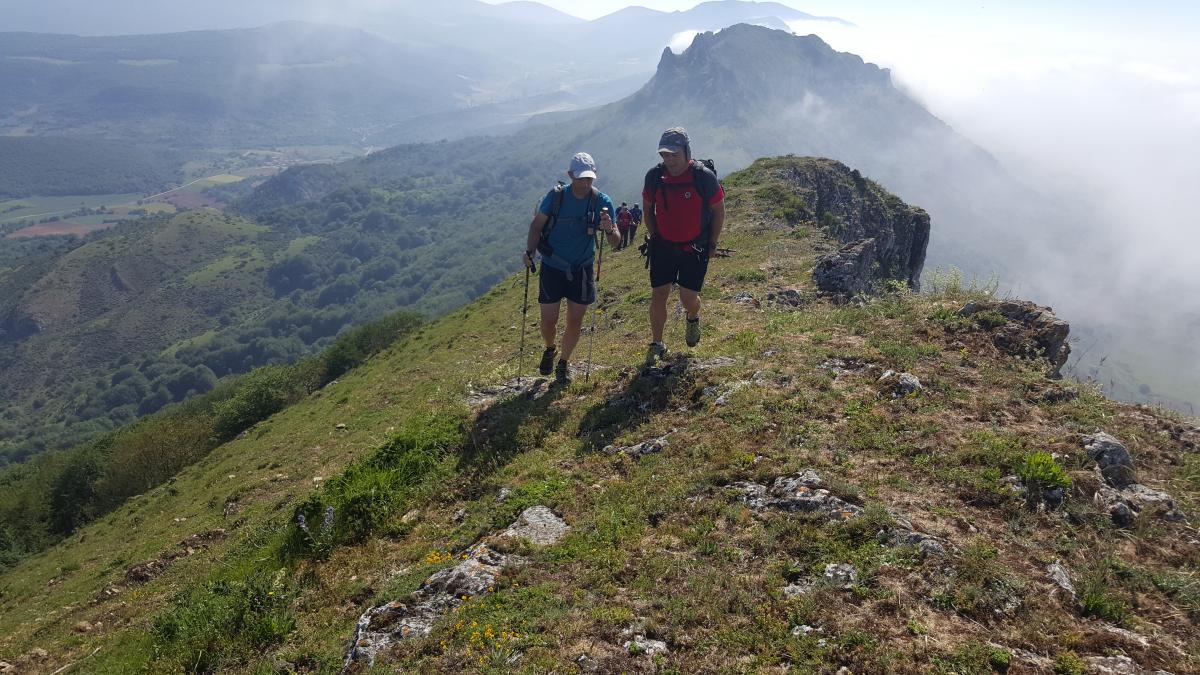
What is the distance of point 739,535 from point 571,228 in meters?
5.60

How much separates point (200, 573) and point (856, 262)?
1917 cm

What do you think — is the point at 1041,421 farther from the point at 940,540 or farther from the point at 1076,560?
the point at 940,540

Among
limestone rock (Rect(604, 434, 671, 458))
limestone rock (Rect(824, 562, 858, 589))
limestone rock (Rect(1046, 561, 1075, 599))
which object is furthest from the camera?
limestone rock (Rect(604, 434, 671, 458))

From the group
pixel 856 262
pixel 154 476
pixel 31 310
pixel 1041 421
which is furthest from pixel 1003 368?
pixel 31 310

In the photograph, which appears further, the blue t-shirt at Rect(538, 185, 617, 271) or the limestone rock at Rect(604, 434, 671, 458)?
the blue t-shirt at Rect(538, 185, 617, 271)

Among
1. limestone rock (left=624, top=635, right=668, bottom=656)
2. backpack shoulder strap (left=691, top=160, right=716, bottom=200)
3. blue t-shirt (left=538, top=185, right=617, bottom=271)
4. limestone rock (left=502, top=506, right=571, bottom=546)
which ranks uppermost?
Answer: backpack shoulder strap (left=691, top=160, right=716, bottom=200)

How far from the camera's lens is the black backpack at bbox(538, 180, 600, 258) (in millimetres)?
9453

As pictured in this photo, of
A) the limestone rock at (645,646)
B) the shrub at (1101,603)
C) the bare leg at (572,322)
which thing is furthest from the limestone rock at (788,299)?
the limestone rock at (645,646)

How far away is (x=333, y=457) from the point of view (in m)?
15.3

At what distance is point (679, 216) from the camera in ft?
31.4

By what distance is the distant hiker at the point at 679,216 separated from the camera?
931 cm

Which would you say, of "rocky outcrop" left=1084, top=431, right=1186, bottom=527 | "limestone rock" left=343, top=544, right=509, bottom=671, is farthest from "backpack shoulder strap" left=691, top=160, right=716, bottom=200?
"limestone rock" left=343, top=544, right=509, bottom=671

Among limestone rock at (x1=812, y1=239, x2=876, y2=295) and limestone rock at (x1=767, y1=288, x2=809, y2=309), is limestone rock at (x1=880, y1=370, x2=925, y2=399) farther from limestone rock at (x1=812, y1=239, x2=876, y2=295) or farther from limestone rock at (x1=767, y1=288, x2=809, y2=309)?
limestone rock at (x1=812, y1=239, x2=876, y2=295)

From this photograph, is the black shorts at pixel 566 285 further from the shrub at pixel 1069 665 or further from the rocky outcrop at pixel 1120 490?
the shrub at pixel 1069 665
